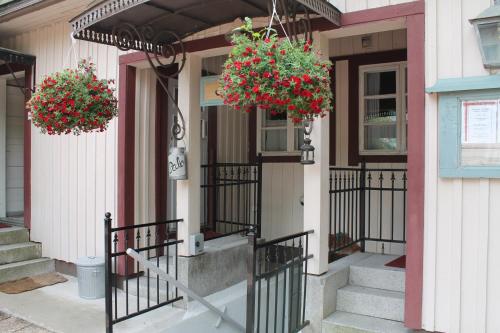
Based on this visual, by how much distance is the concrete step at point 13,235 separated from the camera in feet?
19.1

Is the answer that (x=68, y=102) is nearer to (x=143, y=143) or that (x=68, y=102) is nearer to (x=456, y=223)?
(x=143, y=143)

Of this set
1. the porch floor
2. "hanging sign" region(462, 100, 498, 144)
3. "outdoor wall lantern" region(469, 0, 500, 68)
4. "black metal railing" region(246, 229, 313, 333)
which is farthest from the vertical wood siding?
"outdoor wall lantern" region(469, 0, 500, 68)

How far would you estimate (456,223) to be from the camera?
311cm

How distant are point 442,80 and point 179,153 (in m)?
2.46

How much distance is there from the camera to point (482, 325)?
302 centimetres

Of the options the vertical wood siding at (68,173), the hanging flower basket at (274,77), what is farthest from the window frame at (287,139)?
the hanging flower basket at (274,77)

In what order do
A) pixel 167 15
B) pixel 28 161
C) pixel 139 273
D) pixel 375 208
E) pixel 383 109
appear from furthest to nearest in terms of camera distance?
pixel 28 161, pixel 383 109, pixel 375 208, pixel 139 273, pixel 167 15

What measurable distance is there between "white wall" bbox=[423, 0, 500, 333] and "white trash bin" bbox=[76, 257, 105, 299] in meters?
3.39

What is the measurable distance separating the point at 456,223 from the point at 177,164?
2538 mm

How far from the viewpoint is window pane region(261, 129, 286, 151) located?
6.30 metres

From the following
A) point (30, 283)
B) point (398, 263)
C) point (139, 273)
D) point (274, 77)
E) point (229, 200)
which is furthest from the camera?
point (229, 200)

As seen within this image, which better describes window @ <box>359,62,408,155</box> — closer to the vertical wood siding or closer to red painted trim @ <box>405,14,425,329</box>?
red painted trim @ <box>405,14,425,329</box>

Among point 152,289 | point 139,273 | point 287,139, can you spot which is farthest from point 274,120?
point 152,289

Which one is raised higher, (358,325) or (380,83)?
(380,83)
